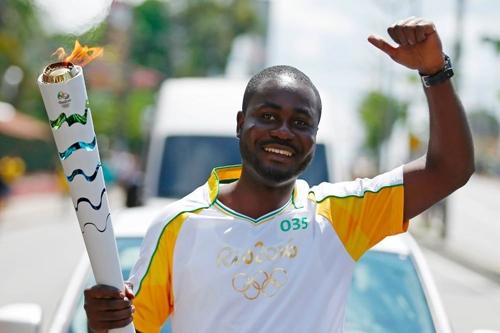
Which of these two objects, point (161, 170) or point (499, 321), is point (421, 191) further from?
point (499, 321)

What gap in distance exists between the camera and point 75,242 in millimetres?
17156

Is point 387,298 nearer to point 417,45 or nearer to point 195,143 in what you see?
point 417,45

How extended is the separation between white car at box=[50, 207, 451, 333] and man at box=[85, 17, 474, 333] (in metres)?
1.15

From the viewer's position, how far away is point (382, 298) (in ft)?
12.6

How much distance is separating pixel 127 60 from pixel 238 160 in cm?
4335

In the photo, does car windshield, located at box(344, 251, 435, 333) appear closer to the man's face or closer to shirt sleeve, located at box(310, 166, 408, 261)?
shirt sleeve, located at box(310, 166, 408, 261)

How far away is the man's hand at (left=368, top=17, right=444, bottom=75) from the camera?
2.39m

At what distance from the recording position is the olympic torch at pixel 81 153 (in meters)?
2.01

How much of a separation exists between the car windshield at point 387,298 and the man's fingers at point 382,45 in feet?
4.63

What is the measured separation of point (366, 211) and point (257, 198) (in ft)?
0.94

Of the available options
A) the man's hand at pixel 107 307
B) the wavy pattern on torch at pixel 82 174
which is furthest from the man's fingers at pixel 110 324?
the wavy pattern on torch at pixel 82 174

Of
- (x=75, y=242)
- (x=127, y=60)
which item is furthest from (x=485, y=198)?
(x=75, y=242)

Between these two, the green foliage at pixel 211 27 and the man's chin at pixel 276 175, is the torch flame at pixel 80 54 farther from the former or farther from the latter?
the green foliage at pixel 211 27

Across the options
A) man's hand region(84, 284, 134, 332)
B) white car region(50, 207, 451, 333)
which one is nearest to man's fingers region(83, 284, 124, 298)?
man's hand region(84, 284, 134, 332)
